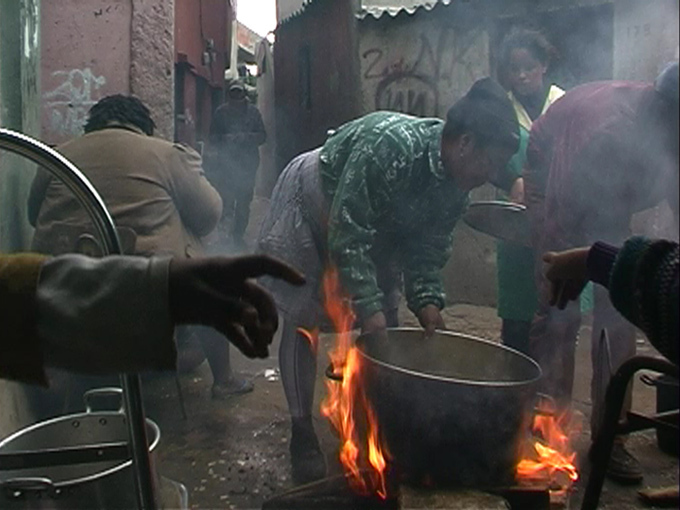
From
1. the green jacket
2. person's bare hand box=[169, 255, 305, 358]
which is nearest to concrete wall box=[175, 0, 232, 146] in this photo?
the green jacket

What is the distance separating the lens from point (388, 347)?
3.15 meters

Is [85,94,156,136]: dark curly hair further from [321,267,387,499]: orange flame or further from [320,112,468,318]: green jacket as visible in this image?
[321,267,387,499]: orange flame

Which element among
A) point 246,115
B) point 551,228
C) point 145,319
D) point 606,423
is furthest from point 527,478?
point 246,115

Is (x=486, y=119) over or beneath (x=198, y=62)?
beneath

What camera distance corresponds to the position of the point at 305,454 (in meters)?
3.57

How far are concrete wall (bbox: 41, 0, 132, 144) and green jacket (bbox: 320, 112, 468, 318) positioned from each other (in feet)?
7.11

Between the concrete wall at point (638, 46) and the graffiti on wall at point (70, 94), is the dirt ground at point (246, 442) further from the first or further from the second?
the graffiti on wall at point (70, 94)

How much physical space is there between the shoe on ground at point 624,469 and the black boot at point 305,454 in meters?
1.47

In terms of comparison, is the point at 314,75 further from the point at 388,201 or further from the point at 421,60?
the point at 388,201

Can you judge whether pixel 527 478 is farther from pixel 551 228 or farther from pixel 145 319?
pixel 145 319

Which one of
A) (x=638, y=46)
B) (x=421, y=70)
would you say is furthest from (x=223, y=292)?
(x=421, y=70)

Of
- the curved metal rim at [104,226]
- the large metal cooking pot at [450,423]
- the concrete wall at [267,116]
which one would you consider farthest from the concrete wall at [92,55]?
the concrete wall at [267,116]

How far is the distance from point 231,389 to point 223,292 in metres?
3.54

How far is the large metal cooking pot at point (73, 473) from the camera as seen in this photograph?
198cm
